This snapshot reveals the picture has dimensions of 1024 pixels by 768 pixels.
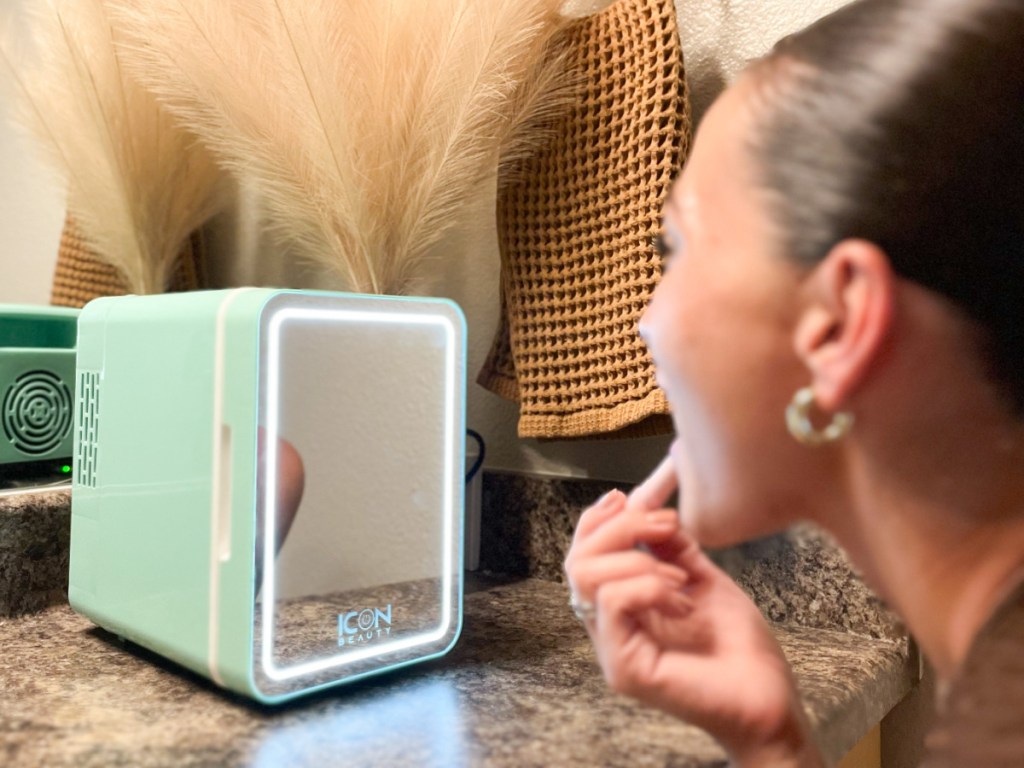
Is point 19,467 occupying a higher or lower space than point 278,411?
lower

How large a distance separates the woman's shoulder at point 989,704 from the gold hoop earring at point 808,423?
0.07 metres

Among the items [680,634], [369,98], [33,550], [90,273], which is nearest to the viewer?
[680,634]

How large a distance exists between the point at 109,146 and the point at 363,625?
1.80ft

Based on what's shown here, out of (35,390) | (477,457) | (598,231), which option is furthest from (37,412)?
(598,231)

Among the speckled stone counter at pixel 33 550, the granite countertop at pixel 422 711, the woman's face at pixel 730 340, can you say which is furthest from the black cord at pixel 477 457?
the woman's face at pixel 730 340

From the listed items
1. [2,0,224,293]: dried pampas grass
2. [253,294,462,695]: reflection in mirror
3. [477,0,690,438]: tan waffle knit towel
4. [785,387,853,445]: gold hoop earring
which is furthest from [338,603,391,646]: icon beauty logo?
[2,0,224,293]: dried pampas grass

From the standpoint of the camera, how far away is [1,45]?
0.90 meters

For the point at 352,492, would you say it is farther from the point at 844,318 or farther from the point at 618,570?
the point at 844,318

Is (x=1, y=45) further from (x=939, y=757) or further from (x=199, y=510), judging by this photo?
(x=939, y=757)

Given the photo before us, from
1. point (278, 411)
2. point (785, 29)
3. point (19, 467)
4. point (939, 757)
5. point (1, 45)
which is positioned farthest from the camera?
point (1, 45)

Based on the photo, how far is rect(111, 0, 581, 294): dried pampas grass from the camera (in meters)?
0.58

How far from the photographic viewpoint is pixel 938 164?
259mm

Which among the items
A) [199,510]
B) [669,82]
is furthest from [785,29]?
[199,510]

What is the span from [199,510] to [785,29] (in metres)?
0.48
